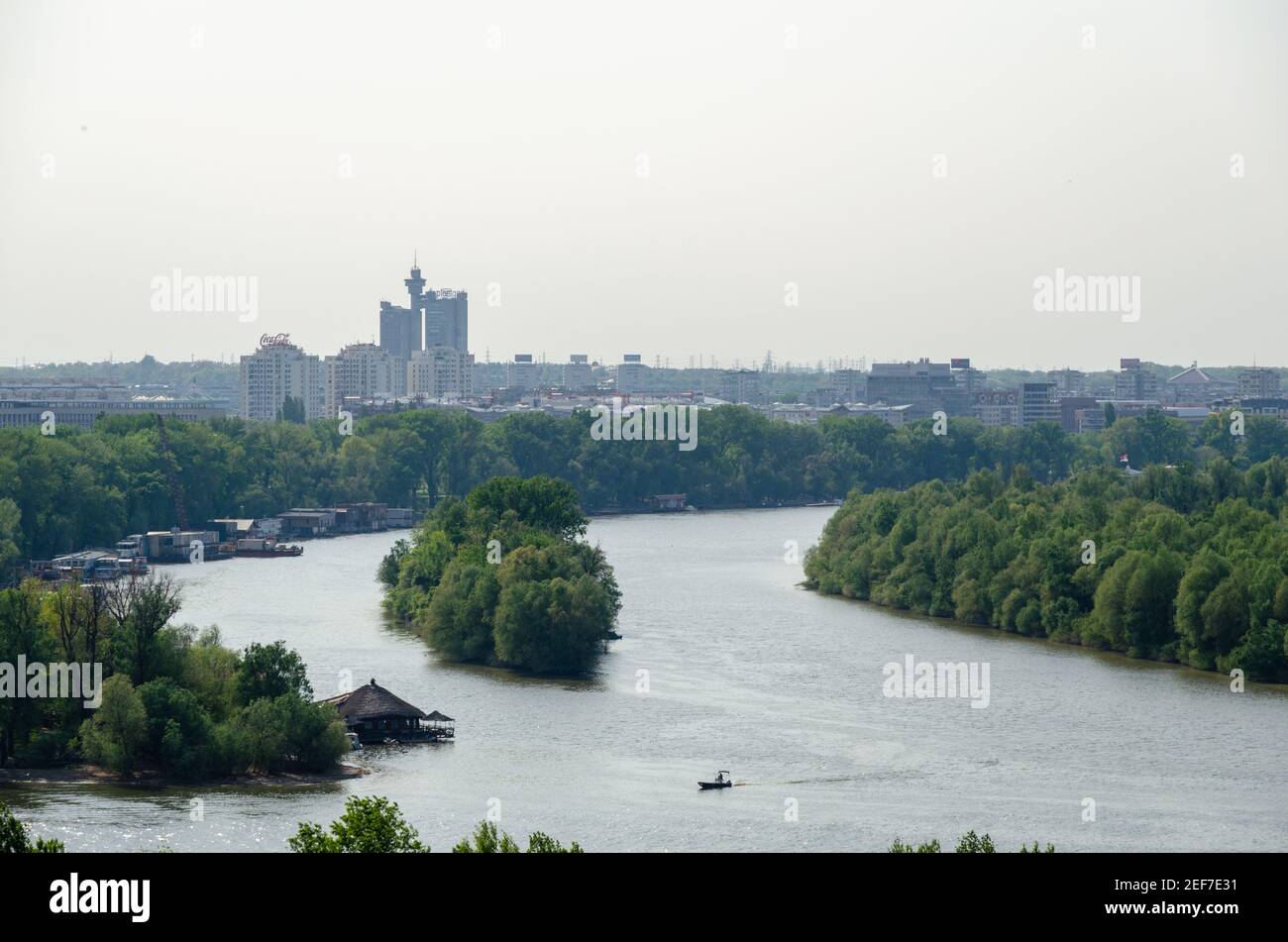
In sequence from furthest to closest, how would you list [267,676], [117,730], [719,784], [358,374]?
[358,374] < [267,676] < [117,730] < [719,784]

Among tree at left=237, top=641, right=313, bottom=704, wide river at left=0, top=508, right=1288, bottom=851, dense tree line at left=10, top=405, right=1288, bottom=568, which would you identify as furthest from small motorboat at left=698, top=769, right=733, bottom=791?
dense tree line at left=10, top=405, right=1288, bottom=568

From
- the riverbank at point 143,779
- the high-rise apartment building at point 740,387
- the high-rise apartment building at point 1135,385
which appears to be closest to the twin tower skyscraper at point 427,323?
the high-rise apartment building at point 740,387

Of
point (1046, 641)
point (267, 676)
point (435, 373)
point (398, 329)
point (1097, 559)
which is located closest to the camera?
point (267, 676)

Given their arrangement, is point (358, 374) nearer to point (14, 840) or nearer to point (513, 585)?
point (513, 585)

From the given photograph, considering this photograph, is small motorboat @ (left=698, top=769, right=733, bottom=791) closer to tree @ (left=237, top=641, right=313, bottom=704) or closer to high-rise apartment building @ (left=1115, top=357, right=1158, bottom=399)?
tree @ (left=237, top=641, right=313, bottom=704)

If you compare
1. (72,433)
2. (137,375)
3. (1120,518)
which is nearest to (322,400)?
(72,433)

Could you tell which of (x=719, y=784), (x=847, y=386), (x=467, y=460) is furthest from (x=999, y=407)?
(x=719, y=784)

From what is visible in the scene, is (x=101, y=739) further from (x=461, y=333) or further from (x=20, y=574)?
(x=461, y=333)
